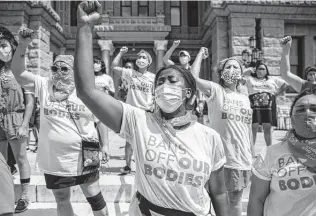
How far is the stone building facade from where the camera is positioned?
12891 mm

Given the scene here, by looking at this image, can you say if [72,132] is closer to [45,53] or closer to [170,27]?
[45,53]

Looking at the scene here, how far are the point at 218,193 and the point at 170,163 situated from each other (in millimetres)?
413

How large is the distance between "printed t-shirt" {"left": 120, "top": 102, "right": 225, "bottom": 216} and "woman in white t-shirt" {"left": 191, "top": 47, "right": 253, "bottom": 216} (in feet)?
5.57

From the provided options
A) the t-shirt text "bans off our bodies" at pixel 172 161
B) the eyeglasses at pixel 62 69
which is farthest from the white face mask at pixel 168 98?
the eyeglasses at pixel 62 69

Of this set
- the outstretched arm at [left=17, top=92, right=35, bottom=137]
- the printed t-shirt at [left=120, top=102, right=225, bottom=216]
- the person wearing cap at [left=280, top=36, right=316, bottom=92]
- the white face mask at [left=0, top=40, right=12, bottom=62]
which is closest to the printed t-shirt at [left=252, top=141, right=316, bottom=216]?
the printed t-shirt at [left=120, top=102, right=225, bottom=216]

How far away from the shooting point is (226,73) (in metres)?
3.71

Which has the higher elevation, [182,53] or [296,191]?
[182,53]

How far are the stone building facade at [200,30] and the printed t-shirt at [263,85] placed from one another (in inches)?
288

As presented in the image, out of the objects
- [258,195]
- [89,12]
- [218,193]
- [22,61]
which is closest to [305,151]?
[258,195]

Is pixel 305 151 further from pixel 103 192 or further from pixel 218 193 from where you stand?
pixel 103 192

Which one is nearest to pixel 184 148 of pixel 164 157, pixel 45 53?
pixel 164 157

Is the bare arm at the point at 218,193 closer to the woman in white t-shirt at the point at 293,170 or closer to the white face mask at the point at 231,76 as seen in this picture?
the woman in white t-shirt at the point at 293,170

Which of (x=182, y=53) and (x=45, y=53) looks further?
(x=45, y=53)

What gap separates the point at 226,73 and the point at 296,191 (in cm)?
204
